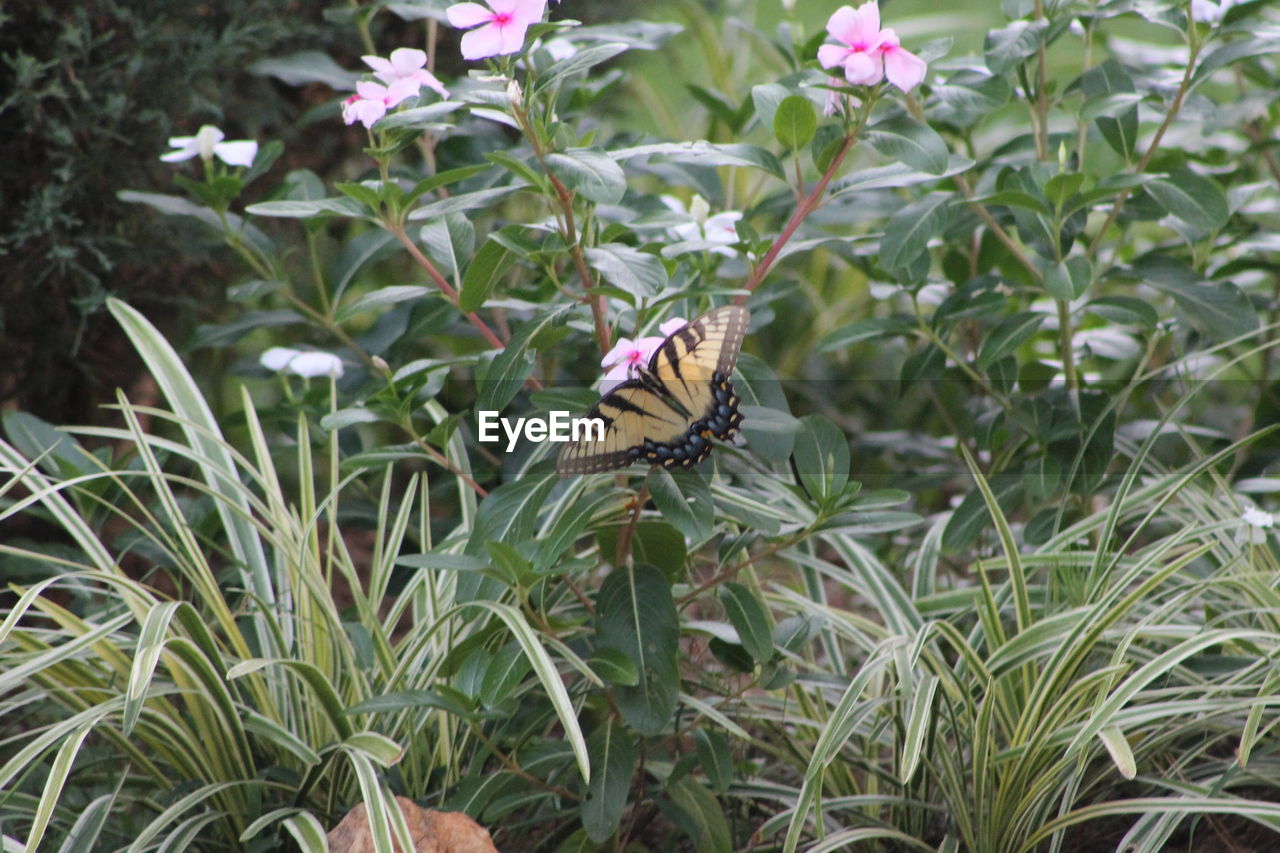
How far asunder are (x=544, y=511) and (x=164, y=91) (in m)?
0.95

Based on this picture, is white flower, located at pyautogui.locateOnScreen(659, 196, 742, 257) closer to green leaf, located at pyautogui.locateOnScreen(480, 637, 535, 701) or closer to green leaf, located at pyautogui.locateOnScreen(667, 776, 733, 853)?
green leaf, located at pyautogui.locateOnScreen(480, 637, 535, 701)

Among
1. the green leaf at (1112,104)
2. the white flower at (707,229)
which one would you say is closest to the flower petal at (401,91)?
the white flower at (707,229)

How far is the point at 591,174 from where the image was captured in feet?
3.65

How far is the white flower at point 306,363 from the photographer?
155 centimetres

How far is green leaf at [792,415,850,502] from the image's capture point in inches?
49.2

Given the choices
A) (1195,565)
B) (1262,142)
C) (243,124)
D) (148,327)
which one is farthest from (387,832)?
(1262,142)

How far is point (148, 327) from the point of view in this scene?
5.26 ft

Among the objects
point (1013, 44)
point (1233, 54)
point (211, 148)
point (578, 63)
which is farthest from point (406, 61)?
point (1233, 54)

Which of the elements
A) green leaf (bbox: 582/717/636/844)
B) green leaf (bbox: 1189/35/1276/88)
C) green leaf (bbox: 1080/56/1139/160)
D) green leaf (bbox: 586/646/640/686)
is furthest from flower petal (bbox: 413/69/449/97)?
green leaf (bbox: 1189/35/1276/88)

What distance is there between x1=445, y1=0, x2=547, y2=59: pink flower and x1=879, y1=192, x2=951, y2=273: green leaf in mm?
644

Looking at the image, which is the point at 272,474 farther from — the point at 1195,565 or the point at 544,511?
the point at 1195,565

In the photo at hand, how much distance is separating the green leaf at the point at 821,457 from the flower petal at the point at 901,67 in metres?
0.39

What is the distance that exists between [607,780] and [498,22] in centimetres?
84

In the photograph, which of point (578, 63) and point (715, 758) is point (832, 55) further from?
point (715, 758)
